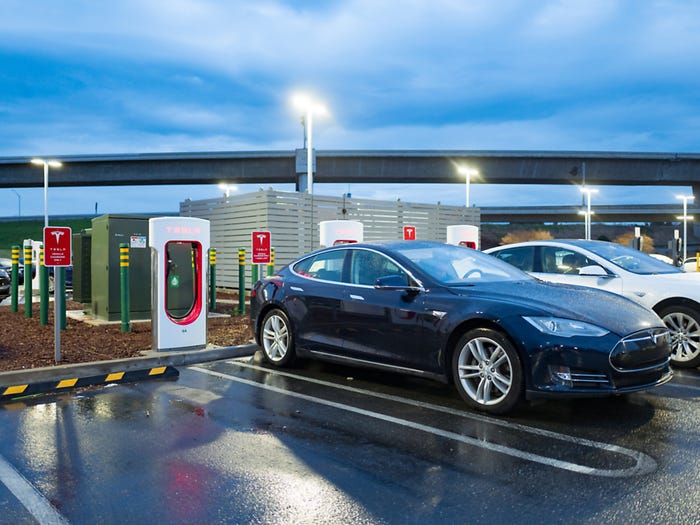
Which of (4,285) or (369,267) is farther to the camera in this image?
(4,285)

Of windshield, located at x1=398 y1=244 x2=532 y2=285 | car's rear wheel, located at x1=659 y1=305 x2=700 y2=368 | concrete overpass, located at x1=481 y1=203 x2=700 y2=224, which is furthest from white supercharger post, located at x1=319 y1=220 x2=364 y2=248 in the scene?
concrete overpass, located at x1=481 y1=203 x2=700 y2=224

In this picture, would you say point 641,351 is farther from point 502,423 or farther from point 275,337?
point 275,337

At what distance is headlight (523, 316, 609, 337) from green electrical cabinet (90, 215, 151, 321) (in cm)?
797

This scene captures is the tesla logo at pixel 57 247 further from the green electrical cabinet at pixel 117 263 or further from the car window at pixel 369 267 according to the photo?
the car window at pixel 369 267

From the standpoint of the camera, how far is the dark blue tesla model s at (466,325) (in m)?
4.81

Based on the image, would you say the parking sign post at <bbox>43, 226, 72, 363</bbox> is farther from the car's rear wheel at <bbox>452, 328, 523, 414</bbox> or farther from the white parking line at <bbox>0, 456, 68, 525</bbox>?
the car's rear wheel at <bbox>452, 328, 523, 414</bbox>

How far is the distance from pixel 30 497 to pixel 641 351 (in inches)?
172

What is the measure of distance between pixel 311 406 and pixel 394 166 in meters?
41.7

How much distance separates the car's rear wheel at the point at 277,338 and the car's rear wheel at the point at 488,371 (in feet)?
7.67

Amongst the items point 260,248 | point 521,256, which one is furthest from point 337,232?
point 521,256

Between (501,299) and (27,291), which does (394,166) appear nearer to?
(27,291)

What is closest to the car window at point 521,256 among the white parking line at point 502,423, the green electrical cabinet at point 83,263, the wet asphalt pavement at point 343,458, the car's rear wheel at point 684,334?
the car's rear wheel at point 684,334

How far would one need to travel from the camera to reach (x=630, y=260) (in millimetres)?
8023

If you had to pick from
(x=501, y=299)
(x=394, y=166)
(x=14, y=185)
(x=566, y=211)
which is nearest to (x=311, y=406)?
(x=501, y=299)
